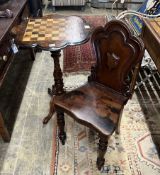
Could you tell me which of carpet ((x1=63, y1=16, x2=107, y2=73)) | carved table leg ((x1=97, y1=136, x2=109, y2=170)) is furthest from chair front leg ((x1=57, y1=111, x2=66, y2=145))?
carpet ((x1=63, y1=16, x2=107, y2=73))

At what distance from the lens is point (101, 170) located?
160 centimetres

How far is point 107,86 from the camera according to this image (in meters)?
1.66

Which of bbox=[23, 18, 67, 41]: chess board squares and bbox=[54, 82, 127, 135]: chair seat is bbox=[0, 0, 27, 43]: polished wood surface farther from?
bbox=[54, 82, 127, 135]: chair seat

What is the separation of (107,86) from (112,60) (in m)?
0.26

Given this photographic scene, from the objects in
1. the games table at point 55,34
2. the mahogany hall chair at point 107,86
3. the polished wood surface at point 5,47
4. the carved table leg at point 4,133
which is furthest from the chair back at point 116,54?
the carved table leg at point 4,133

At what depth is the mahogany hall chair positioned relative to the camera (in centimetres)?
137

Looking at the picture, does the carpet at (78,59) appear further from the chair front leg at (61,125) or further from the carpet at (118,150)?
the chair front leg at (61,125)

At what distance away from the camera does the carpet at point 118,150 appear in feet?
5.28

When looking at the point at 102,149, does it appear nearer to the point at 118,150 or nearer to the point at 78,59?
the point at 118,150

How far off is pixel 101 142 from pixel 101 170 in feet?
1.13

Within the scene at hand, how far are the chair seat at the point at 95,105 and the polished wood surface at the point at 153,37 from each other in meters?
0.47

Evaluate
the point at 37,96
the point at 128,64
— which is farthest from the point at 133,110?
the point at 37,96

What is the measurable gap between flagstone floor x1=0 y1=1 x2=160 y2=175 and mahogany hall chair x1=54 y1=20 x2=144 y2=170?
1.13 feet

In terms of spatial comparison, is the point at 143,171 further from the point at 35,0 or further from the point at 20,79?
the point at 35,0
